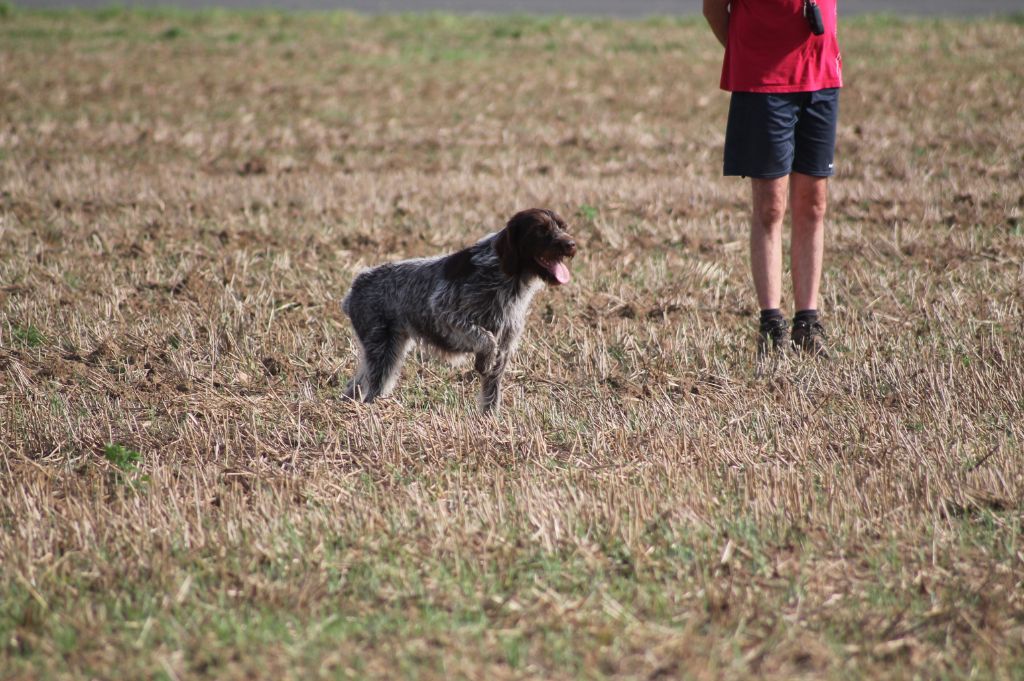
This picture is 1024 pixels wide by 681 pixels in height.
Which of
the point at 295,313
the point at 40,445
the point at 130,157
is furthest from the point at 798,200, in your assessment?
the point at 130,157

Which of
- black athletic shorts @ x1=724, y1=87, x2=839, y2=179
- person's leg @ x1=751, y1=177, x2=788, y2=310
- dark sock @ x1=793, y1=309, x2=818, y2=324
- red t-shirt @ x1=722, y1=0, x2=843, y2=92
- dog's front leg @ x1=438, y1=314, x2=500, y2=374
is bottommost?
dark sock @ x1=793, y1=309, x2=818, y2=324

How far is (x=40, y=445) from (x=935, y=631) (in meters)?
3.96

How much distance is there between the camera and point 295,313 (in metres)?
7.24

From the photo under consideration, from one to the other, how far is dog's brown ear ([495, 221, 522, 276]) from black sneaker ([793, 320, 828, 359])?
1.85 metres

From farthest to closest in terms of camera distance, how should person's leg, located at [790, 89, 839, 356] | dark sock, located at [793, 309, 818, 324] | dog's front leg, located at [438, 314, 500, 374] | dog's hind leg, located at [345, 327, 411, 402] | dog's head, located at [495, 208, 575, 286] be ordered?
dark sock, located at [793, 309, 818, 324] → person's leg, located at [790, 89, 839, 356] → dog's hind leg, located at [345, 327, 411, 402] → dog's front leg, located at [438, 314, 500, 374] → dog's head, located at [495, 208, 575, 286]

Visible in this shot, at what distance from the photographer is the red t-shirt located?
19.6 ft

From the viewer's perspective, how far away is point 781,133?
6078 millimetres

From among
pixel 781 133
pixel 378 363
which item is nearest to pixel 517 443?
pixel 378 363

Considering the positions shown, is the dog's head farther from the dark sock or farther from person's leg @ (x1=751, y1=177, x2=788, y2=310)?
the dark sock

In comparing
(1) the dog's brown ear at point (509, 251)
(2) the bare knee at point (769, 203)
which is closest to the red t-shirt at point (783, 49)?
(2) the bare knee at point (769, 203)

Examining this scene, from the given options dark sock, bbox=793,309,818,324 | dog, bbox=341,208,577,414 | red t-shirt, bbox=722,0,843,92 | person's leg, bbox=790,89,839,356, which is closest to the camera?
dog, bbox=341,208,577,414

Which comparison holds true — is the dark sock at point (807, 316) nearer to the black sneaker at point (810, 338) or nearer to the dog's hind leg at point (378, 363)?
the black sneaker at point (810, 338)

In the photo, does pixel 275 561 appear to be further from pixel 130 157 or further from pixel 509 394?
pixel 130 157

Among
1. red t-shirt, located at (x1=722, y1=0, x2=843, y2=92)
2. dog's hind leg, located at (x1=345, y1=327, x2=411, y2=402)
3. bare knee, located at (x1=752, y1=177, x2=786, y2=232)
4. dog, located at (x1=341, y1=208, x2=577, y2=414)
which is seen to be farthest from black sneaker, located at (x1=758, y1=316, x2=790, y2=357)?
dog's hind leg, located at (x1=345, y1=327, x2=411, y2=402)
